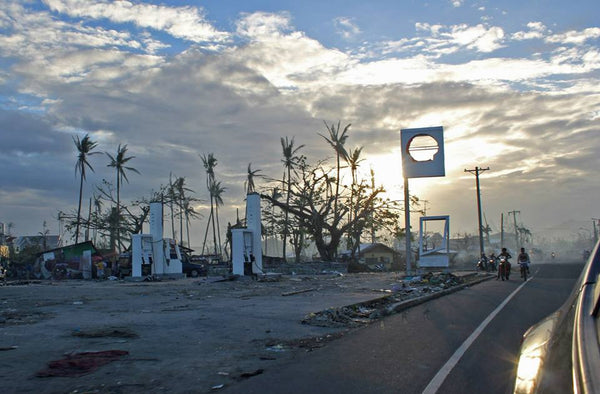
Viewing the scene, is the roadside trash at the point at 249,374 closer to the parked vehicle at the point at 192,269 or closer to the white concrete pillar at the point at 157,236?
the white concrete pillar at the point at 157,236

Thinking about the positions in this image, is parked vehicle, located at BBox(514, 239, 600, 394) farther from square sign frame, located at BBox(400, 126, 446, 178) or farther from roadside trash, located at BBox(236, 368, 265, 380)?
square sign frame, located at BBox(400, 126, 446, 178)

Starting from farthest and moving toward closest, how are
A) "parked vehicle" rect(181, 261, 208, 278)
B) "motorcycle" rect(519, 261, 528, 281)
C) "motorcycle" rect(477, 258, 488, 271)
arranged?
"motorcycle" rect(477, 258, 488, 271), "parked vehicle" rect(181, 261, 208, 278), "motorcycle" rect(519, 261, 528, 281)

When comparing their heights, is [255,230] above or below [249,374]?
above

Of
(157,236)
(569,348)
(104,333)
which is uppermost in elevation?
(157,236)

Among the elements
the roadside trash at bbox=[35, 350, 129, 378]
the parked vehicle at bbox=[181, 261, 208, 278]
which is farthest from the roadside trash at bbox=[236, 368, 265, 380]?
the parked vehicle at bbox=[181, 261, 208, 278]

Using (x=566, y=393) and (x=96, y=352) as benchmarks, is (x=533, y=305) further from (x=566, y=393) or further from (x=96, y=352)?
(x=566, y=393)

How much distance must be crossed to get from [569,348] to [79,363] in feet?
20.1

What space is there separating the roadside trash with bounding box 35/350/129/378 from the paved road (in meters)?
2.10

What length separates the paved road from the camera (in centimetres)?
572

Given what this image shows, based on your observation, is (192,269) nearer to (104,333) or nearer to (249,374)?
(104,333)

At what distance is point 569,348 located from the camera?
2666 millimetres

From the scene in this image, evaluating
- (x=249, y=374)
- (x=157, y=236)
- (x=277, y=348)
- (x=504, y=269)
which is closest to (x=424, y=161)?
(x=504, y=269)

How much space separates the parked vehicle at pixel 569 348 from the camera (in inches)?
87.4

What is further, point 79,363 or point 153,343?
point 153,343
